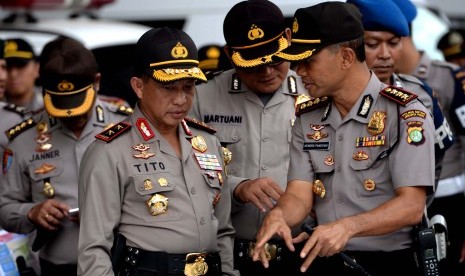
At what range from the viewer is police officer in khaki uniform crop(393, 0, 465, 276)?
698cm

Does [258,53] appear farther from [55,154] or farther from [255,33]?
[55,154]

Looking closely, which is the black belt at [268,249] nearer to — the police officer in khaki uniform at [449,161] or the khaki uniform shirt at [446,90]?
the police officer in khaki uniform at [449,161]

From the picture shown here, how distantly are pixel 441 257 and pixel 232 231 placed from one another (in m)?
1.04

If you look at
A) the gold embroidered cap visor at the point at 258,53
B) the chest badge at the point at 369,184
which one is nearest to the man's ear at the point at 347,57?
the chest badge at the point at 369,184

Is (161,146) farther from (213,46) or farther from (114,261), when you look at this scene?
(213,46)

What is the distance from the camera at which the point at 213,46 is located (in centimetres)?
830

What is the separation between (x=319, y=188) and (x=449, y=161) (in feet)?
7.33

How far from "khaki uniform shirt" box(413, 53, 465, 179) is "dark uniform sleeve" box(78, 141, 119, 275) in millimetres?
2619

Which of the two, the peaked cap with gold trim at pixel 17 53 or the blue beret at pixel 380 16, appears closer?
the blue beret at pixel 380 16

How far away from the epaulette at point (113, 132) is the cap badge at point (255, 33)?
0.84 m

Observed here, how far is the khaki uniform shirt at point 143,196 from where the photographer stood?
195 inches

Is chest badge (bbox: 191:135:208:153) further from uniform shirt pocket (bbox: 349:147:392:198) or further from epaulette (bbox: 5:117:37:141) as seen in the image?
epaulette (bbox: 5:117:37:141)

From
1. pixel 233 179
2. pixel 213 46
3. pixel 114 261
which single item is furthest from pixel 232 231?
pixel 213 46

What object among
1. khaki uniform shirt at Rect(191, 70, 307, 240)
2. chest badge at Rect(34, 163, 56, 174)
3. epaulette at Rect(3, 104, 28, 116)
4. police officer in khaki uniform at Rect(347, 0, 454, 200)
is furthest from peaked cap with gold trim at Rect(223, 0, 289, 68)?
epaulette at Rect(3, 104, 28, 116)
